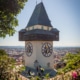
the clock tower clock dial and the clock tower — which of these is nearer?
the clock tower

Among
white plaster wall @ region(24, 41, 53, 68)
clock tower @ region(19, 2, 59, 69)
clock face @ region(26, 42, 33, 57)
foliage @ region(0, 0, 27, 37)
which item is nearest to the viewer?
foliage @ region(0, 0, 27, 37)

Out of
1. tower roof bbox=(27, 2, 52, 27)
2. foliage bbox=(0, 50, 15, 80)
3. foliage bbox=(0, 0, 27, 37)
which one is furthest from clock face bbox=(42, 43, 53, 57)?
foliage bbox=(0, 50, 15, 80)

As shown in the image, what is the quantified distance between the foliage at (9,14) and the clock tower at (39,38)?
991 centimetres

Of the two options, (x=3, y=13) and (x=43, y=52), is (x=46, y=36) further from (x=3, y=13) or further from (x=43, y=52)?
(x=3, y=13)

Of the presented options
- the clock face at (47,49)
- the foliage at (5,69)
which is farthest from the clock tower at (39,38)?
the foliage at (5,69)

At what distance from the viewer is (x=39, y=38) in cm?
1892

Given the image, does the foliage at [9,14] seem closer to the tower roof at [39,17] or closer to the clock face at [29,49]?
the tower roof at [39,17]

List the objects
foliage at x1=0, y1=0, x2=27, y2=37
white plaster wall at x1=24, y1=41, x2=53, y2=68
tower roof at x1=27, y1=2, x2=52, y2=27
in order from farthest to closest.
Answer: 1. white plaster wall at x1=24, y1=41, x2=53, y2=68
2. tower roof at x1=27, y1=2, x2=52, y2=27
3. foliage at x1=0, y1=0, x2=27, y2=37

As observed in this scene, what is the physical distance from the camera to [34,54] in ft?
66.3

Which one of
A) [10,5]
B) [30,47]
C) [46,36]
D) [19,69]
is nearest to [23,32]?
[30,47]

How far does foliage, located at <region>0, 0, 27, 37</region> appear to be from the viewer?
23.8 ft

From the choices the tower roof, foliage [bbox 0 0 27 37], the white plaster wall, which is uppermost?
the tower roof

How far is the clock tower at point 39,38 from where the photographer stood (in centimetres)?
1916

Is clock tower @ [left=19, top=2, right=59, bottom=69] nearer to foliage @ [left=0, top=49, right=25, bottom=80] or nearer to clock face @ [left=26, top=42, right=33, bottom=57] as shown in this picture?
clock face @ [left=26, top=42, right=33, bottom=57]
